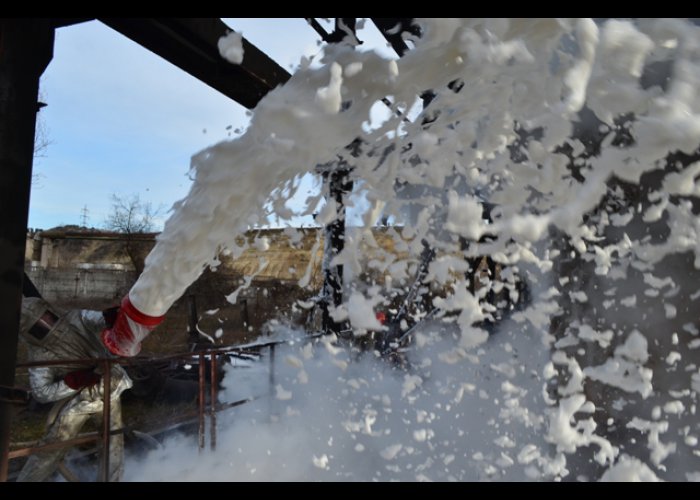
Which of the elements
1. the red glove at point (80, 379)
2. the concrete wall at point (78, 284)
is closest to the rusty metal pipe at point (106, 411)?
the red glove at point (80, 379)

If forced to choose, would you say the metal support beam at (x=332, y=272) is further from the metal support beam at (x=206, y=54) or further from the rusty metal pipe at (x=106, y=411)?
the rusty metal pipe at (x=106, y=411)

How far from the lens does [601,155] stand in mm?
2271

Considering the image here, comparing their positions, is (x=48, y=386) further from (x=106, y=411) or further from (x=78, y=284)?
(x=78, y=284)

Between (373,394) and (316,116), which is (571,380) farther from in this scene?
(373,394)

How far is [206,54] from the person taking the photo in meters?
3.37

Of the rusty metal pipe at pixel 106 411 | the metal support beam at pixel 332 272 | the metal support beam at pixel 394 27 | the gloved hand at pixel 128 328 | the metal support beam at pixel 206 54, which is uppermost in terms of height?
the metal support beam at pixel 394 27

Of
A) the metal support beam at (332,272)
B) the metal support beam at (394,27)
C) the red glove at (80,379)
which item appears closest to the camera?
the metal support beam at (394,27)

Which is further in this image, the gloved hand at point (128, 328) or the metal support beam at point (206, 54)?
the metal support beam at point (206, 54)

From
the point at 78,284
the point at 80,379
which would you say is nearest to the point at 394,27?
the point at 80,379

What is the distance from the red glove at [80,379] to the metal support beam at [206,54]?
2.53 m

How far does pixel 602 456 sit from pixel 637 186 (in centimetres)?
128

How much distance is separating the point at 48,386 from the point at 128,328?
2291 millimetres

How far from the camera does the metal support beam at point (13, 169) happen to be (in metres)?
2.29

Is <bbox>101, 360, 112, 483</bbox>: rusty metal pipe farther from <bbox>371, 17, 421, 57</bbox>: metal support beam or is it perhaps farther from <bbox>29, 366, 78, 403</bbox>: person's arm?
<bbox>371, 17, 421, 57</bbox>: metal support beam
